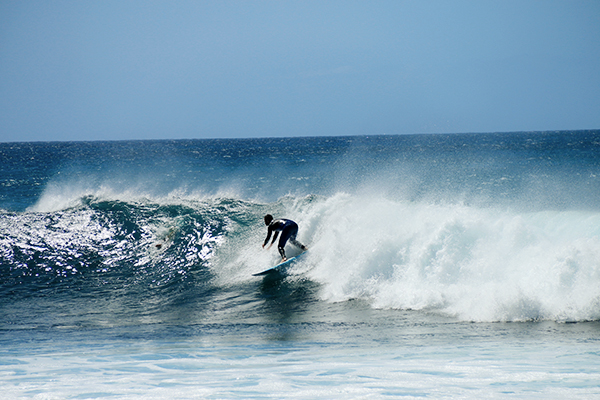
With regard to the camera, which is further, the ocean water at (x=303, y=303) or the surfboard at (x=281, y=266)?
the surfboard at (x=281, y=266)

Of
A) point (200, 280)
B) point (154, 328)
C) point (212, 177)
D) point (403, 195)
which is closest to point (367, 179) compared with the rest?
point (403, 195)

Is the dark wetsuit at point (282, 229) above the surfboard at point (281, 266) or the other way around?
above

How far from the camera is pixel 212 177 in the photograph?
40.9 m

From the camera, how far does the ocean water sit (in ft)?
19.7

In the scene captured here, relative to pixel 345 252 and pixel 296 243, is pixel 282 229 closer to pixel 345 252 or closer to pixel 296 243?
pixel 296 243

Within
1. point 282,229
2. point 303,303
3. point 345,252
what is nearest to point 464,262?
point 345,252

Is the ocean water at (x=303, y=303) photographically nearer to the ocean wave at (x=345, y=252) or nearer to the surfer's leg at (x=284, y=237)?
the ocean wave at (x=345, y=252)

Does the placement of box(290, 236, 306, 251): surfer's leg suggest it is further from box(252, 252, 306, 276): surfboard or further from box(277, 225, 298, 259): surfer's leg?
box(252, 252, 306, 276): surfboard

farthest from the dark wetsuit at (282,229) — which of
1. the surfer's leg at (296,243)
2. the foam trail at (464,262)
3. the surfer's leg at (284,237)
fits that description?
the foam trail at (464,262)

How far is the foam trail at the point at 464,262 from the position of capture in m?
8.28

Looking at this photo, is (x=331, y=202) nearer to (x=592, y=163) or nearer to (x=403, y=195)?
(x=403, y=195)

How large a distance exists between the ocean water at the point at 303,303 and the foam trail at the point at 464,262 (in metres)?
0.03

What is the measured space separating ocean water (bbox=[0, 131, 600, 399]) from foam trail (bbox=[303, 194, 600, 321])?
0.03 metres

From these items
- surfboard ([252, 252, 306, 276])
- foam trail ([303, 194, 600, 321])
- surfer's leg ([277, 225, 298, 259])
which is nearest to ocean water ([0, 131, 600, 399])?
foam trail ([303, 194, 600, 321])
